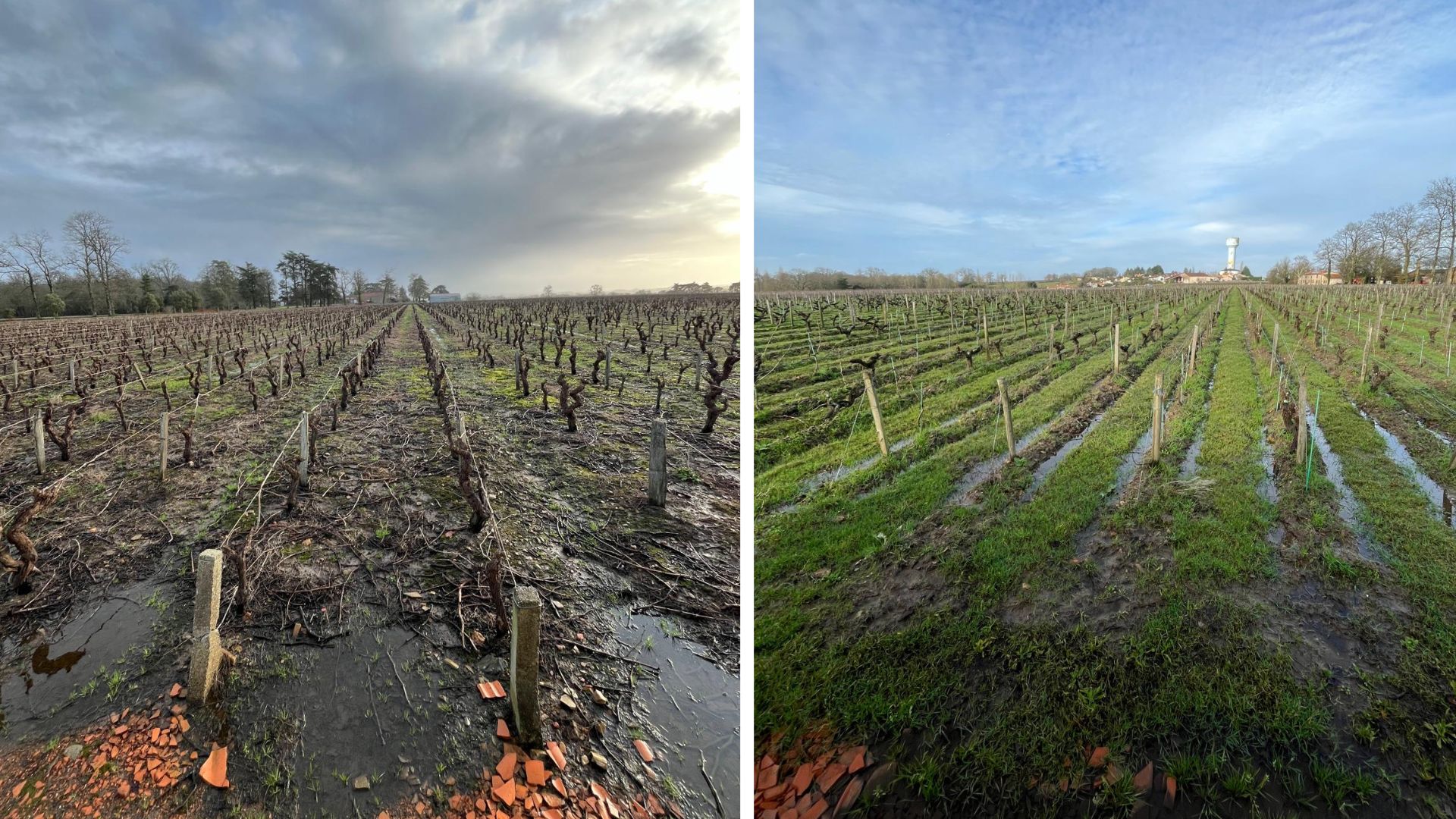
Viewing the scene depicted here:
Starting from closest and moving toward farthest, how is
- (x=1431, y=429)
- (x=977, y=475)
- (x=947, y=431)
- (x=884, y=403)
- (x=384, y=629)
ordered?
1. (x=384, y=629)
2. (x=977, y=475)
3. (x=1431, y=429)
4. (x=947, y=431)
5. (x=884, y=403)

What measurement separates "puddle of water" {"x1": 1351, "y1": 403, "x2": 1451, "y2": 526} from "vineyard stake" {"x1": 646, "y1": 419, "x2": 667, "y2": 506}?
675 cm

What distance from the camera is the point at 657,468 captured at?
621 cm

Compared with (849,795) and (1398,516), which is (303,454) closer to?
(849,795)

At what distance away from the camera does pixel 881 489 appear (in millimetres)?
6516

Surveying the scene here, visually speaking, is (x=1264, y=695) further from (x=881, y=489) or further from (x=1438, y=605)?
(x=881, y=489)

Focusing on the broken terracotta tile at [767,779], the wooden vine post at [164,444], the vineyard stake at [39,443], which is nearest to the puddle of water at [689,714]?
the broken terracotta tile at [767,779]

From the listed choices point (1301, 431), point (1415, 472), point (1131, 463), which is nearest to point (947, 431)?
point (1131, 463)

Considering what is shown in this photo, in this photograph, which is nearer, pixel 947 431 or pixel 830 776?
pixel 830 776

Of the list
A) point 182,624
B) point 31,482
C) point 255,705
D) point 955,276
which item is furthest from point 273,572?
point 955,276

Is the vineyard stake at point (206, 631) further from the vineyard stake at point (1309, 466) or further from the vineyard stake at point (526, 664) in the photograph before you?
the vineyard stake at point (1309, 466)

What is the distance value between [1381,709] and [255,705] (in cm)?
594

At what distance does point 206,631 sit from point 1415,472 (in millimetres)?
10281

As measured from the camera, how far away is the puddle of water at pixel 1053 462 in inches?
252

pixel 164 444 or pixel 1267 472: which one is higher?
pixel 164 444
